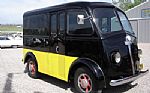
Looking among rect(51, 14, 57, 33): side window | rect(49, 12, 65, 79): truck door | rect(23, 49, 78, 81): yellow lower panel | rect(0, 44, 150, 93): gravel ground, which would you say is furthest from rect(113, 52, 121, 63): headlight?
rect(51, 14, 57, 33): side window

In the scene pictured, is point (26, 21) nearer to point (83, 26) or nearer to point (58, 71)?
point (58, 71)

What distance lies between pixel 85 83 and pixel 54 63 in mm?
1526

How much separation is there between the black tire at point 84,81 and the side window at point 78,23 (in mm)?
965

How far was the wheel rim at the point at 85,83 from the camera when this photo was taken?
661cm

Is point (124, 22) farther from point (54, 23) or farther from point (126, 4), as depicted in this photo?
point (126, 4)

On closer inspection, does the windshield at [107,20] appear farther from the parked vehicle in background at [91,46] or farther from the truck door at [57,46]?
the truck door at [57,46]

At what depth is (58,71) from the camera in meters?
7.71

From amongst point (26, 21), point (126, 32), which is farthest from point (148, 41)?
point (126, 32)

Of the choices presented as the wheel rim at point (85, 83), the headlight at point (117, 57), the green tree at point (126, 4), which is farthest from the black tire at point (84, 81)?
the green tree at point (126, 4)

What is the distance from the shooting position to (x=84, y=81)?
671cm

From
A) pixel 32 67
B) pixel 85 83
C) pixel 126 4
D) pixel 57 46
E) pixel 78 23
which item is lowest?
pixel 85 83

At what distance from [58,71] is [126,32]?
224 cm

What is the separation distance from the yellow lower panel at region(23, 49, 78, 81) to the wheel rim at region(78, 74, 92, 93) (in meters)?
0.54

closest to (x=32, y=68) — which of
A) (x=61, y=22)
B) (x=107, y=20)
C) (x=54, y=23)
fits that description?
(x=54, y=23)
